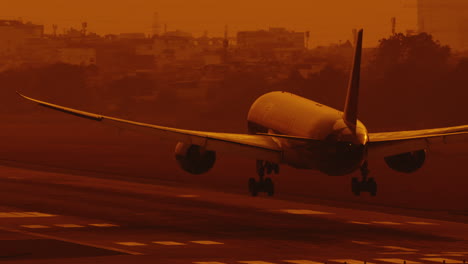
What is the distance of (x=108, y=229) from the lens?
62719 millimetres

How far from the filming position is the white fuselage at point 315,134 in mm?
68312

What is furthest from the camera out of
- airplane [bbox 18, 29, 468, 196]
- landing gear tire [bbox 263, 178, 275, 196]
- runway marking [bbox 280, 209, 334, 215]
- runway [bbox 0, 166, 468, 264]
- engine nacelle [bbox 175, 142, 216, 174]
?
landing gear tire [bbox 263, 178, 275, 196]

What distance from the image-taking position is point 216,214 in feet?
232

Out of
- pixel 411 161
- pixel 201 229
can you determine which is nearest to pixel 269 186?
pixel 411 161

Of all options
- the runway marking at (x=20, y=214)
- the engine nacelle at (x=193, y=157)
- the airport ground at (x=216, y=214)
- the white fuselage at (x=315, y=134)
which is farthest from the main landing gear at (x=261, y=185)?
the runway marking at (x=20, y=214)

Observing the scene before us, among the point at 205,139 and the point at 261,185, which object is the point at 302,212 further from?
the point at 261,185

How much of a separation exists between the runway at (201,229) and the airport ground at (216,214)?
0.05 m

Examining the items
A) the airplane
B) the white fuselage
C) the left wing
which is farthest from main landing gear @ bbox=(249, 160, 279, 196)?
the white fuselage

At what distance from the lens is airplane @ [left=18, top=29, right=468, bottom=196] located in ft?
225

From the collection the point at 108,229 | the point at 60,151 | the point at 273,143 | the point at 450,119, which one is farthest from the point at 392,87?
the point at 108,229

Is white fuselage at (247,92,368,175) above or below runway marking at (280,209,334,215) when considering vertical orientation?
above

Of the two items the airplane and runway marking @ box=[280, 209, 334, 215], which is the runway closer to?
runway marking @ box=[280, 209, 334, 215]

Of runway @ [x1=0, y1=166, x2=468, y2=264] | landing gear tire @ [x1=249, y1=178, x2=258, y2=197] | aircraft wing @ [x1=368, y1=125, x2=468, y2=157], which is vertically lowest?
runway @ [x1=0, y1=166, x2=468, y2=264]

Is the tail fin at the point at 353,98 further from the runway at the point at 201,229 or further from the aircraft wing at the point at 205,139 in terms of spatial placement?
the aircraft wing at the point at 205,139
